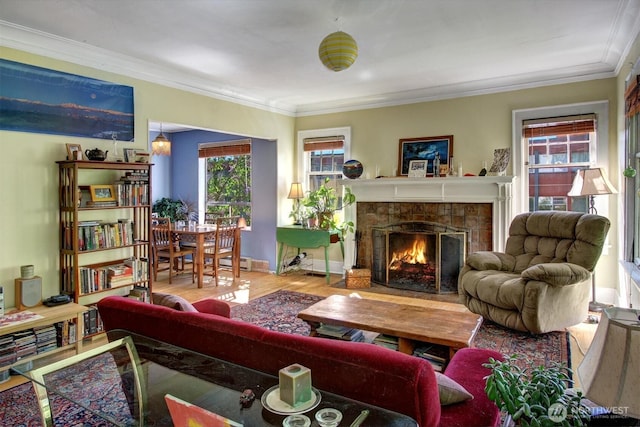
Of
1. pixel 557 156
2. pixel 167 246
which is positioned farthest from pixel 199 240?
pixel 557 156

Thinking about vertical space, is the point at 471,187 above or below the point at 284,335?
above

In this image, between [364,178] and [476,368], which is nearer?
[476,368]

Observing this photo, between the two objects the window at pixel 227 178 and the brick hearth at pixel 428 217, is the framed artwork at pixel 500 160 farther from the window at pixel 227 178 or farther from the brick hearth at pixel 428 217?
the window at pixel 227 178

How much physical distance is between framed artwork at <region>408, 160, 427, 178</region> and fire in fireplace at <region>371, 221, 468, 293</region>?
0.63 meters

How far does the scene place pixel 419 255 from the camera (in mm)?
5297

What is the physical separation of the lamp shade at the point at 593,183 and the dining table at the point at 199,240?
4.25 meters

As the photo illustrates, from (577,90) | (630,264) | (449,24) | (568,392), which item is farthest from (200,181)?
(568,392)

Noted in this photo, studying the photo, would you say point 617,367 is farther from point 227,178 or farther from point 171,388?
point 227,178

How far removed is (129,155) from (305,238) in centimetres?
276

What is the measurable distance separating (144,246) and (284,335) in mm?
3190

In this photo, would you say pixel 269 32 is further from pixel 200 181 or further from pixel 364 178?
pixel 200 181

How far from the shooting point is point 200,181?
751 cm

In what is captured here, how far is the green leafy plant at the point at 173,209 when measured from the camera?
7332 millimetres

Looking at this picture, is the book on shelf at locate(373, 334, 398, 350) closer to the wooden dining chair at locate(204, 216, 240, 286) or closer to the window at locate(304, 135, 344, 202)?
the wooden dining chair at locate(204, 216, 240, 286)
